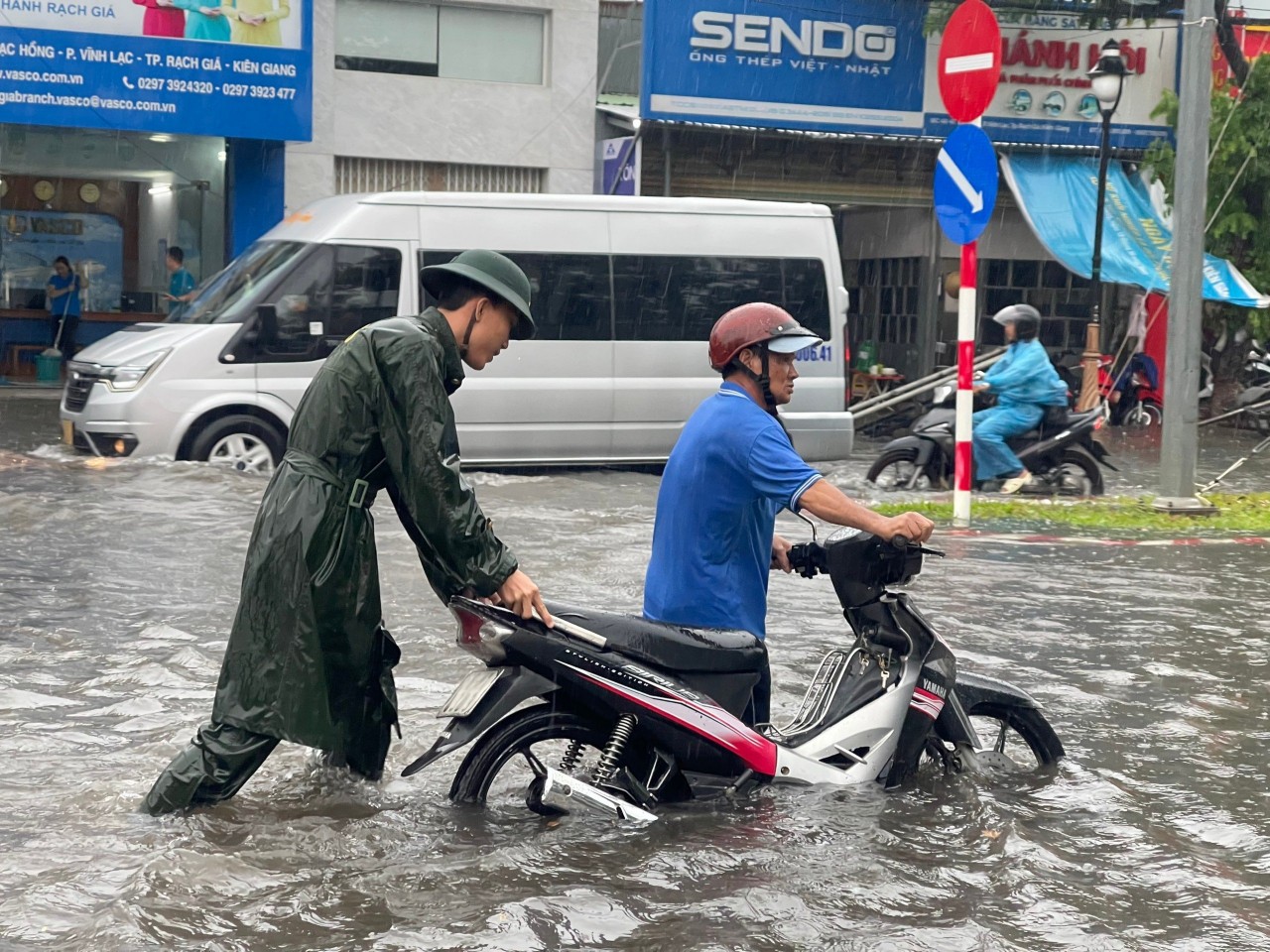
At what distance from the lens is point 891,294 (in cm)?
2314

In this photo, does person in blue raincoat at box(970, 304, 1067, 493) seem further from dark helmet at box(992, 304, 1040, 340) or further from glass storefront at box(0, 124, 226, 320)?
glass storefront at box(0, 124, 226, 320)

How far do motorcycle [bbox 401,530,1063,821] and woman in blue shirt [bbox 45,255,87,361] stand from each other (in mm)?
17910

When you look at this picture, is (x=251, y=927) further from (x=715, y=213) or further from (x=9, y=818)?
(x=715, y=213)

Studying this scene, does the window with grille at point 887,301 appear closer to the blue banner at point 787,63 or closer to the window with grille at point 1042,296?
the window with grille at point 1042,296

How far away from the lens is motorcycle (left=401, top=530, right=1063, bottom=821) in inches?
180

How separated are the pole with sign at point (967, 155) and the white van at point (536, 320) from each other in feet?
12.4

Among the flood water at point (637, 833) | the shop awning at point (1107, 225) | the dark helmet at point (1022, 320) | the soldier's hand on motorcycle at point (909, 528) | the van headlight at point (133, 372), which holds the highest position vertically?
the shop awning at point (1107, 225)

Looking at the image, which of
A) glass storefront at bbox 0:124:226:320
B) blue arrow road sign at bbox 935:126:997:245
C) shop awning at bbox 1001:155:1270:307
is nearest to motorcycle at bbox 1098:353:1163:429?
shop awning at bbox 1001:155:1270:307

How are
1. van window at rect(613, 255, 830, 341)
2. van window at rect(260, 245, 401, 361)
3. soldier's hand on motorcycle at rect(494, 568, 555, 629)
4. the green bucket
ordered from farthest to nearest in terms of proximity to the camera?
the green bucket, van window at rect(613, 255, 830, 341), van window at rect(260, 245, 401, 361), soldier's hand on motorcycle at rect(494, 568, 555, 629)

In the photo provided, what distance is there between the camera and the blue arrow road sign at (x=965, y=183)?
10.7 metres

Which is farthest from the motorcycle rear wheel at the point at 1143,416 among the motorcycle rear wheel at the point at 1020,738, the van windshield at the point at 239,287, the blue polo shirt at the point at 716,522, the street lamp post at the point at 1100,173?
the blue polo shirt at the point at 716,522

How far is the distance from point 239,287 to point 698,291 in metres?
4.07

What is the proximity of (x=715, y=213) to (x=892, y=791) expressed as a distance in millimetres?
10188

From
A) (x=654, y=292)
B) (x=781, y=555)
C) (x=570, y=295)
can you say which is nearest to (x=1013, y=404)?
(x=654, y=292)
